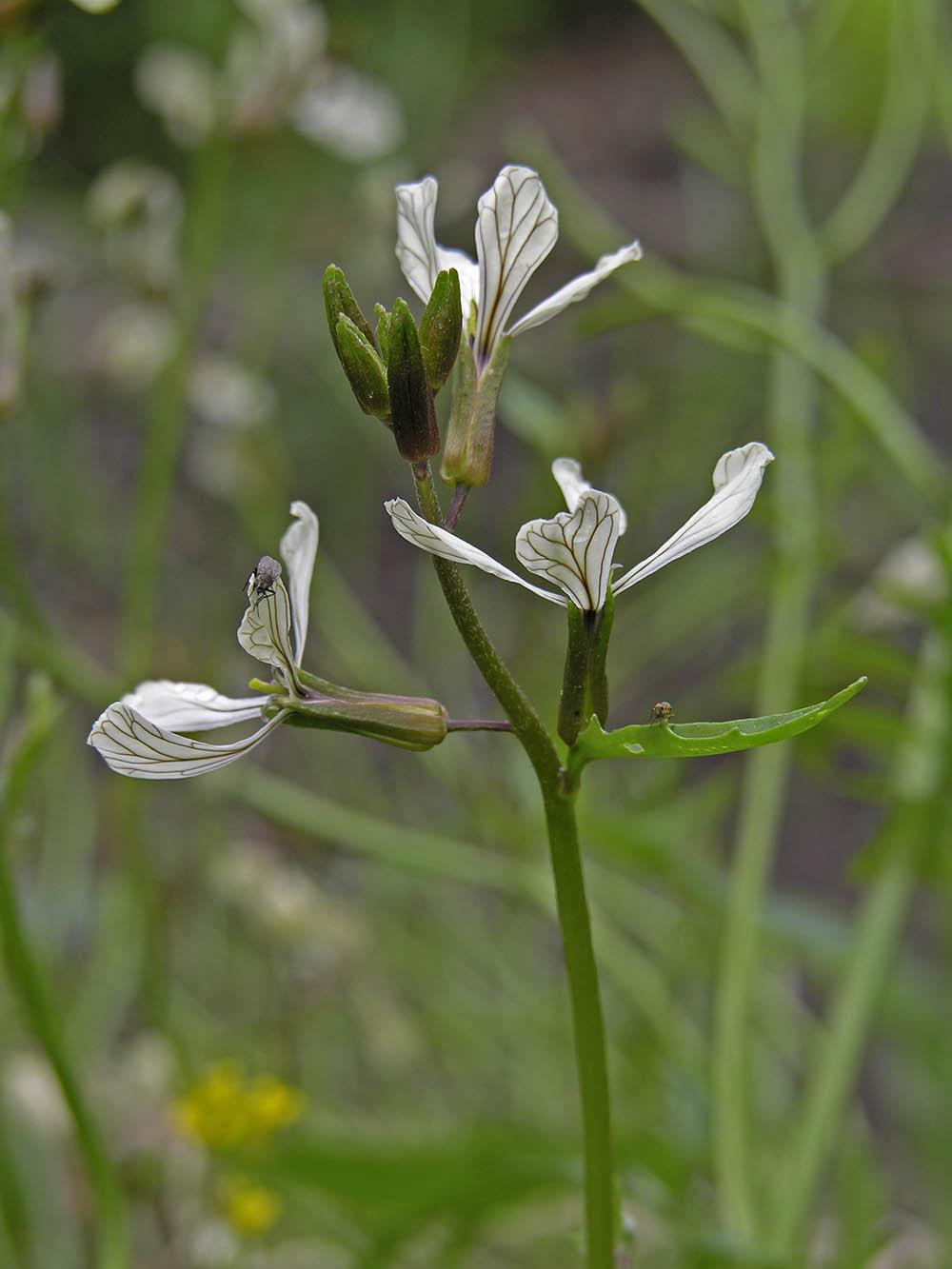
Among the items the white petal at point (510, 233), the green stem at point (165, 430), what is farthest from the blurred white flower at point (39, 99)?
the white petal at point (510, 233)

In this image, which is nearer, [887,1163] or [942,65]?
[942,65]

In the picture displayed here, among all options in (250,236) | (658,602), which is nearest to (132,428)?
(250,236)

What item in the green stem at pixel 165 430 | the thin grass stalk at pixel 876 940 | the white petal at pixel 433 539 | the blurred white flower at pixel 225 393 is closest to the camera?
the white petal at pixel 433 539

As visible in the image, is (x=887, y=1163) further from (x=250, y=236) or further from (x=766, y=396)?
(x=250, y=236)

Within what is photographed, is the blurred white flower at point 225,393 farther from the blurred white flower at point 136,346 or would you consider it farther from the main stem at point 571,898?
the main stem at point 571,898

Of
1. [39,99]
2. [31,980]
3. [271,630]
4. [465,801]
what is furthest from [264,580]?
[465,801]

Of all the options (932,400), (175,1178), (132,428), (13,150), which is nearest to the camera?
(13,150)

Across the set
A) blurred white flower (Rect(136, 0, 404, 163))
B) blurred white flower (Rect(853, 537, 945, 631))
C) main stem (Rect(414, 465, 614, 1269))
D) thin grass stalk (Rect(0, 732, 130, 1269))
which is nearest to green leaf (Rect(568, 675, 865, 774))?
main stem (Rect(414, 465, 614, 1269))
